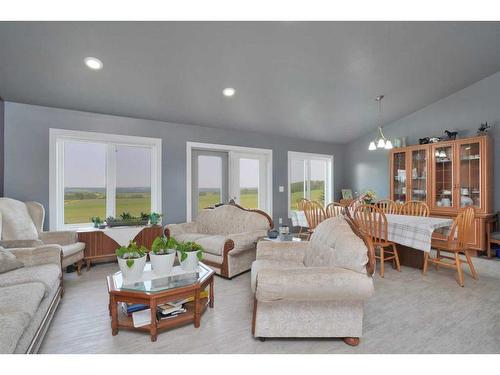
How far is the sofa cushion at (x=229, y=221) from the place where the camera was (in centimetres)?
362

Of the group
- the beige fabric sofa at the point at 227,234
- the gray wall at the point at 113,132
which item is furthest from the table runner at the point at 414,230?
the gray wall at the point at 113,132

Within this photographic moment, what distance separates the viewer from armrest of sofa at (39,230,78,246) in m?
3.18

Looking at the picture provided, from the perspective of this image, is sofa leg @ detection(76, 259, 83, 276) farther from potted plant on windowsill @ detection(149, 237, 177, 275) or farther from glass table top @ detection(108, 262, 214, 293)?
potted plant on windowsill @ detection(149, 237, 177, 275)

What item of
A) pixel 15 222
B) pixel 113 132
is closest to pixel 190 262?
pixel 15 222

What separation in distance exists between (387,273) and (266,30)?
316 cm

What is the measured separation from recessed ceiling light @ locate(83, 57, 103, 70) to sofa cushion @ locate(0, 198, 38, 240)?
5.93 feet

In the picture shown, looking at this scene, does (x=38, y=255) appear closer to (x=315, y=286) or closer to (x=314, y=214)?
(x=315, y=286)

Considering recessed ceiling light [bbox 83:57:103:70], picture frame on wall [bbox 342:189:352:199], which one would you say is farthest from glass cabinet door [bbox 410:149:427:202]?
recessed ceiling light [bbox 83:57:103:70]

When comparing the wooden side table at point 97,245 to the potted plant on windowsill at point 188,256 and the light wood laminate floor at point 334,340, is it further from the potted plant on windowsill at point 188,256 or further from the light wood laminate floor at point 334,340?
the potted plant on windowsill at point 188,256

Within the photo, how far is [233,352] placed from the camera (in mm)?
1737

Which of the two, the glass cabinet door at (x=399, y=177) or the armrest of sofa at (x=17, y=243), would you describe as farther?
the glass cabinet door at (x=399, y=177)

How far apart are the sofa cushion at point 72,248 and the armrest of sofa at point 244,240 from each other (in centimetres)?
184
